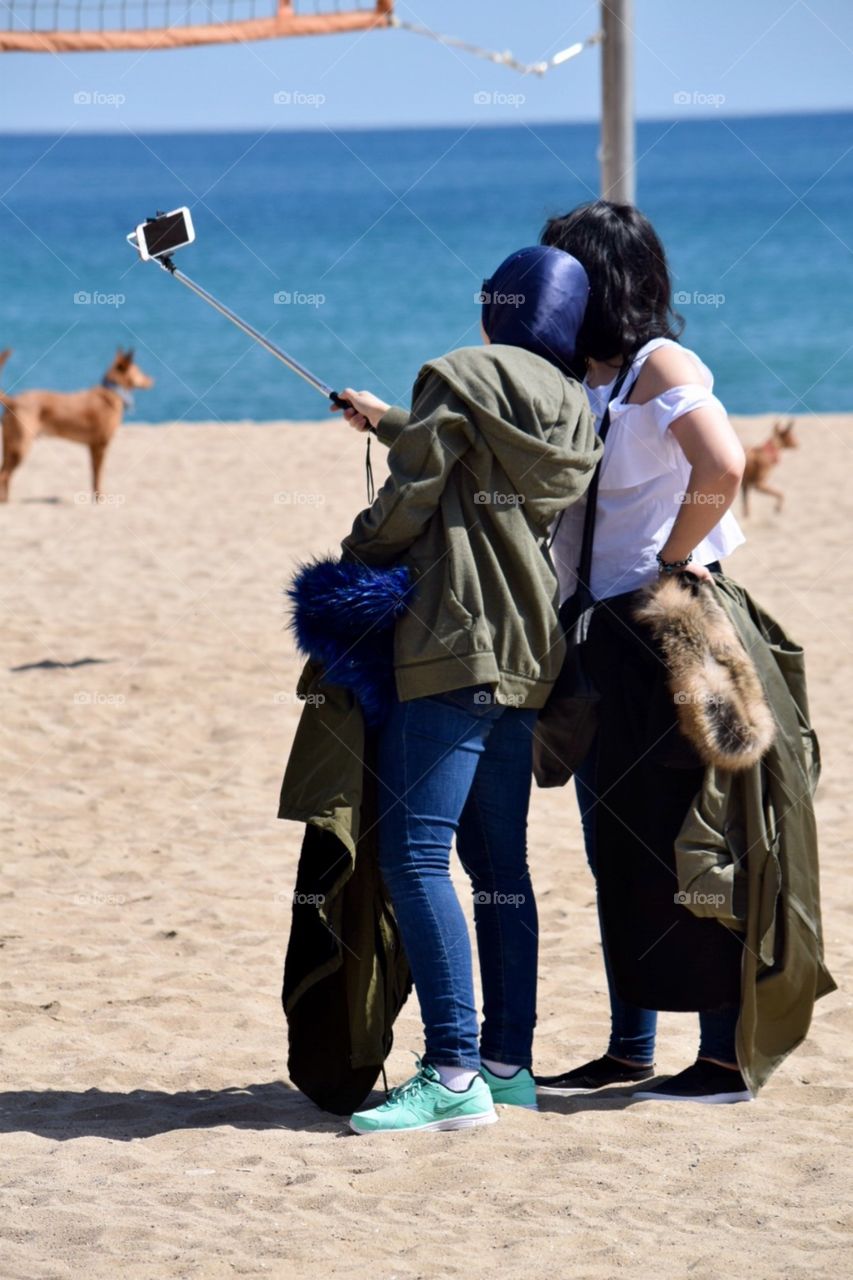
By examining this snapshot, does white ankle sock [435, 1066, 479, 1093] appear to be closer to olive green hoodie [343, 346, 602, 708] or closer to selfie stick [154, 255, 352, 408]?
olive green hoodie [343, 346, 602, 708]

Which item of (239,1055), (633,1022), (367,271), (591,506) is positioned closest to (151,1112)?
(239,1055)

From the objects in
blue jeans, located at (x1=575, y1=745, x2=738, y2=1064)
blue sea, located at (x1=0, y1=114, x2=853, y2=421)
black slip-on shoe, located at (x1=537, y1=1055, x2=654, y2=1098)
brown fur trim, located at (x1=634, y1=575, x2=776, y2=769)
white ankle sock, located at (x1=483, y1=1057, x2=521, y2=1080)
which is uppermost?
blue sea, located at (x1=0, y1=114, x2=853, y2=421)

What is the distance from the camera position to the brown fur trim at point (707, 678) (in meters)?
2.93

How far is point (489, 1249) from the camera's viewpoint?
8.24ft

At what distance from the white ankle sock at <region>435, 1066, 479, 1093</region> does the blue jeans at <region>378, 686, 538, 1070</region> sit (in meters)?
0.01

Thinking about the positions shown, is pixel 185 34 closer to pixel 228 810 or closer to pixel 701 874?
pixel 228 810

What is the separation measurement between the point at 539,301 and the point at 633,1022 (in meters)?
1.49

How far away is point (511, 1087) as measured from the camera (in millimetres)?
3109

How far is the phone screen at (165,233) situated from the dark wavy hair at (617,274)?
728 mm

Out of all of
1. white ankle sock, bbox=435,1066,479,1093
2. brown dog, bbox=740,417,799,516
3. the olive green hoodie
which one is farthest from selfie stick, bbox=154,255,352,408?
brown dog, bbox=740,417,799,516

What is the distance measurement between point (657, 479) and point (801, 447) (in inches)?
444

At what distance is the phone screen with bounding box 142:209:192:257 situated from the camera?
3.22 m

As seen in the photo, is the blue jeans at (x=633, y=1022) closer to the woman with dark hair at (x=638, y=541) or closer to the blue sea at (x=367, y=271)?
the woman with dark hair at (x=638, y=541)

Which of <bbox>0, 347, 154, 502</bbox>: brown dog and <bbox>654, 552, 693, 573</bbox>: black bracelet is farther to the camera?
<bbox>0, 347, 154, 502</bbox>: brown dog
